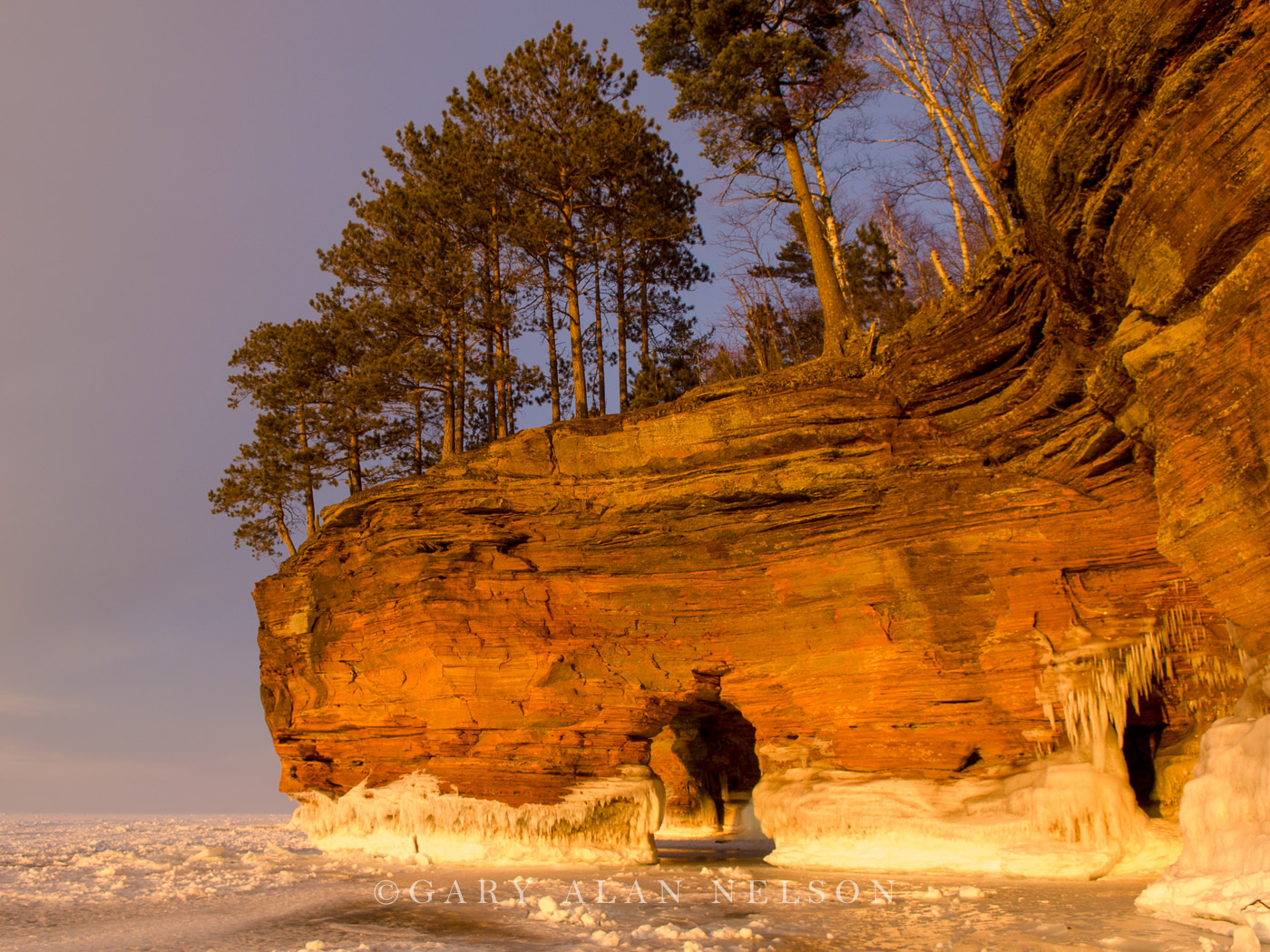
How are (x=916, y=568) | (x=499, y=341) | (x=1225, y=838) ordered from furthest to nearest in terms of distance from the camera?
Result: (x=499, y=341) < (x=916, y=568) < (x=1225, y=838)

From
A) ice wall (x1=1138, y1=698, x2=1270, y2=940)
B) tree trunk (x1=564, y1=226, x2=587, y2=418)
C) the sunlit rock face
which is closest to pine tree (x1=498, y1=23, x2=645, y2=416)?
tree trunk (x1=564, y1=226, x2=587, y2=418)

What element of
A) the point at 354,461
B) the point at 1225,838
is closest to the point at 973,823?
the point at 1225,838

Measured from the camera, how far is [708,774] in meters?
23.9

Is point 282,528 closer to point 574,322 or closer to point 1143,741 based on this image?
point 574,322

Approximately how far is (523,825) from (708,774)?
1044cm

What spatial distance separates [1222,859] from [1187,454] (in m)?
4.13

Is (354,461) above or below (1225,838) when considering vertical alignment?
Answer: above

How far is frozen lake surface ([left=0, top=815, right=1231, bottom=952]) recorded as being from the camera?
7.14 meters

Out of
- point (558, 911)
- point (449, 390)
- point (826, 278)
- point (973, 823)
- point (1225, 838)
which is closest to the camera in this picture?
point (1225, 838)

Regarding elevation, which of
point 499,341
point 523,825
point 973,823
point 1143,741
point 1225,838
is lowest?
point 523,825

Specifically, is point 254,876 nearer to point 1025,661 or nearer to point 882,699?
point 882,699

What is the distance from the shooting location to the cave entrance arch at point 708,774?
22.9 m

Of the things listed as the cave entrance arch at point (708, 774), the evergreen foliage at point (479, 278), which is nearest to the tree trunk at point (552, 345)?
the evergreen foliage at point (479, 278)

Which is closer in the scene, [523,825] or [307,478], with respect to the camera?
[523,825]
